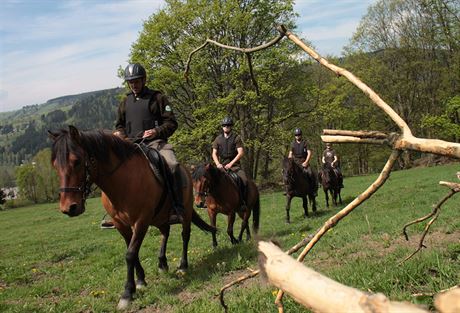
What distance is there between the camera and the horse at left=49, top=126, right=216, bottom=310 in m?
4.92

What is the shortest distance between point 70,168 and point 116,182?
0.81m

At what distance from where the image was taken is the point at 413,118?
44.0 metres

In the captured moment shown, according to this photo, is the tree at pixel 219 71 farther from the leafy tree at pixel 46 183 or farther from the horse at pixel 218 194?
the leafy tree at pixel 46 183

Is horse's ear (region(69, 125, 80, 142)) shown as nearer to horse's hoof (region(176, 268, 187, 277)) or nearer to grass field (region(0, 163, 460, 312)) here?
grass field (region(0, 163, 460, 312))

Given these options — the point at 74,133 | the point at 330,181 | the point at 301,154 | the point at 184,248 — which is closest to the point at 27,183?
the point at 330,181

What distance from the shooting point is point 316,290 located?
41.6 inches

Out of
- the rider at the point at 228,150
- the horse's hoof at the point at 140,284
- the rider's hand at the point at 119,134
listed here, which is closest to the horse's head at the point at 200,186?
the rider at the point at 228,150

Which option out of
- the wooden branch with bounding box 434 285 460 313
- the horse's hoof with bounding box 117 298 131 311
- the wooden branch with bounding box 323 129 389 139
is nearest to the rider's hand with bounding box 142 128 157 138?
the horse's hoof with bounding box 117 298 131 311

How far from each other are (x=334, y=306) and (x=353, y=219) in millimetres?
10814

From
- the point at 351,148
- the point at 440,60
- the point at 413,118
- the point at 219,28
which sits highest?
the point at 219,28

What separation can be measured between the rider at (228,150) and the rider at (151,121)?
10.8 ft

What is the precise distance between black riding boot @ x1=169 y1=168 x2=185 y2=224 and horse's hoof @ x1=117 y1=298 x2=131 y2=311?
5.46 ft

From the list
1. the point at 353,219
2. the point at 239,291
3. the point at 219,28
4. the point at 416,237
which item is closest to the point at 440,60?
the point at 219,28

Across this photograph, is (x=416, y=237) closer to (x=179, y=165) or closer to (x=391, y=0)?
(x=179, y=165)
